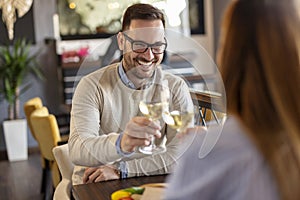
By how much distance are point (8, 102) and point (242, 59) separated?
478 centimetres

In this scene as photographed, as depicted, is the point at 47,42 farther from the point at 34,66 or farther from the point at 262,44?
the point at 262,44

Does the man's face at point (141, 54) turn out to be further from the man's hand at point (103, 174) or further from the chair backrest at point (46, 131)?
the chair backrest at point (46, 131)

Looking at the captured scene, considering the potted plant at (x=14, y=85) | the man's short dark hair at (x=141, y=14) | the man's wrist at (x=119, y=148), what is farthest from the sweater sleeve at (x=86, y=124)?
the potted plant at (x=14, y=85)

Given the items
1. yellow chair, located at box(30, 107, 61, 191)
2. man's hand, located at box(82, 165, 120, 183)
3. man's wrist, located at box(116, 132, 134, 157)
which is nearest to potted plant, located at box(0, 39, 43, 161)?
yellow chair, located at box(30, 107, 61, 191)

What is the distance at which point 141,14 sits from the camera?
5.57 ft

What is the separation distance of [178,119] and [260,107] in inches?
19.7

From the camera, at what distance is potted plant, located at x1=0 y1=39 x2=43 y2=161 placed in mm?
5168

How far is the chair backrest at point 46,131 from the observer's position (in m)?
3.39

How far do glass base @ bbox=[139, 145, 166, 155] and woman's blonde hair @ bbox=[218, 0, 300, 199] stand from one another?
63 cm

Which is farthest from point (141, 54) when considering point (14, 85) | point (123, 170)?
point (14, 85)

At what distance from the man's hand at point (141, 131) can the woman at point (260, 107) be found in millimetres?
463

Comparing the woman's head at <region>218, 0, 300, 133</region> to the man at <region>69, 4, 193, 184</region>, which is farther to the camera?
the man at <region>69, 4, 193, 184</region>

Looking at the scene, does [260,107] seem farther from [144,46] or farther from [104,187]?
[104,187]

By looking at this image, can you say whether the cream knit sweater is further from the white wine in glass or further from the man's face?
the white wine in glass
